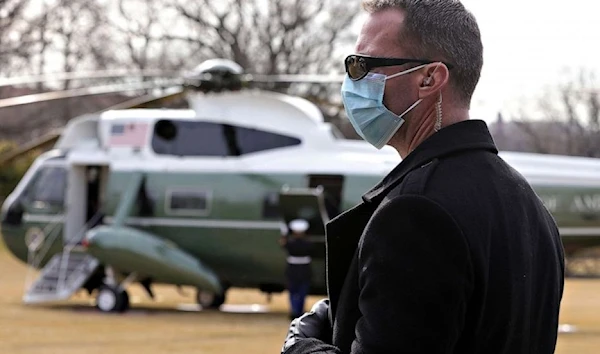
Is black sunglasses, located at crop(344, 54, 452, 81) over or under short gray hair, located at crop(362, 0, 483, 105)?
under

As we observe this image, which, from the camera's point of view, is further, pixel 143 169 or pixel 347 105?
pixel 143 169

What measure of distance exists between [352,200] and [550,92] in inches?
686

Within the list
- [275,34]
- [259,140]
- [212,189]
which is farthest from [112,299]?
[275,34]

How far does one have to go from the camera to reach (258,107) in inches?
601

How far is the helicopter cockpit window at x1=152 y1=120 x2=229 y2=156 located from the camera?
15539 millimetres

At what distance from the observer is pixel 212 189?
15.6m

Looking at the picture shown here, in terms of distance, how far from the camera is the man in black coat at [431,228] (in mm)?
2176

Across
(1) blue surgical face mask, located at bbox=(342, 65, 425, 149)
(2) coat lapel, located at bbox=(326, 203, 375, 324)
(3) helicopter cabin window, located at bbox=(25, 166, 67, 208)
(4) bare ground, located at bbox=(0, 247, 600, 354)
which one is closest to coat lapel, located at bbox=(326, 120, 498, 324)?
(2) coat lapel, located at bbox=(326, 203, 375, 324)

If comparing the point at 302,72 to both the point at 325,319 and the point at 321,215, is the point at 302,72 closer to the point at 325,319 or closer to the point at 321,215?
the point at 321,215

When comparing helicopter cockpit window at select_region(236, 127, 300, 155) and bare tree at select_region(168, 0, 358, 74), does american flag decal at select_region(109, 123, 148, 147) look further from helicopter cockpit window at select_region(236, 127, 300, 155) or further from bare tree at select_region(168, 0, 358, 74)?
bare tree at select_region(168, 0, 358, 74)

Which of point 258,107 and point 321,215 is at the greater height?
point 258,107

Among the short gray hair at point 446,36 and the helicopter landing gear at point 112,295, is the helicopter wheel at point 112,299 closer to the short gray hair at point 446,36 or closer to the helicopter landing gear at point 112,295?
the helicopter landing gear at point 112,295

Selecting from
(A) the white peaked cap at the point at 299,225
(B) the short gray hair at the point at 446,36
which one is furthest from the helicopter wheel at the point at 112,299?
(B) the short gray hair at the point at 446,36

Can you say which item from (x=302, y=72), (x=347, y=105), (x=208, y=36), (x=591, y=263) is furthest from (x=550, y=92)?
(x=347, y=105)
